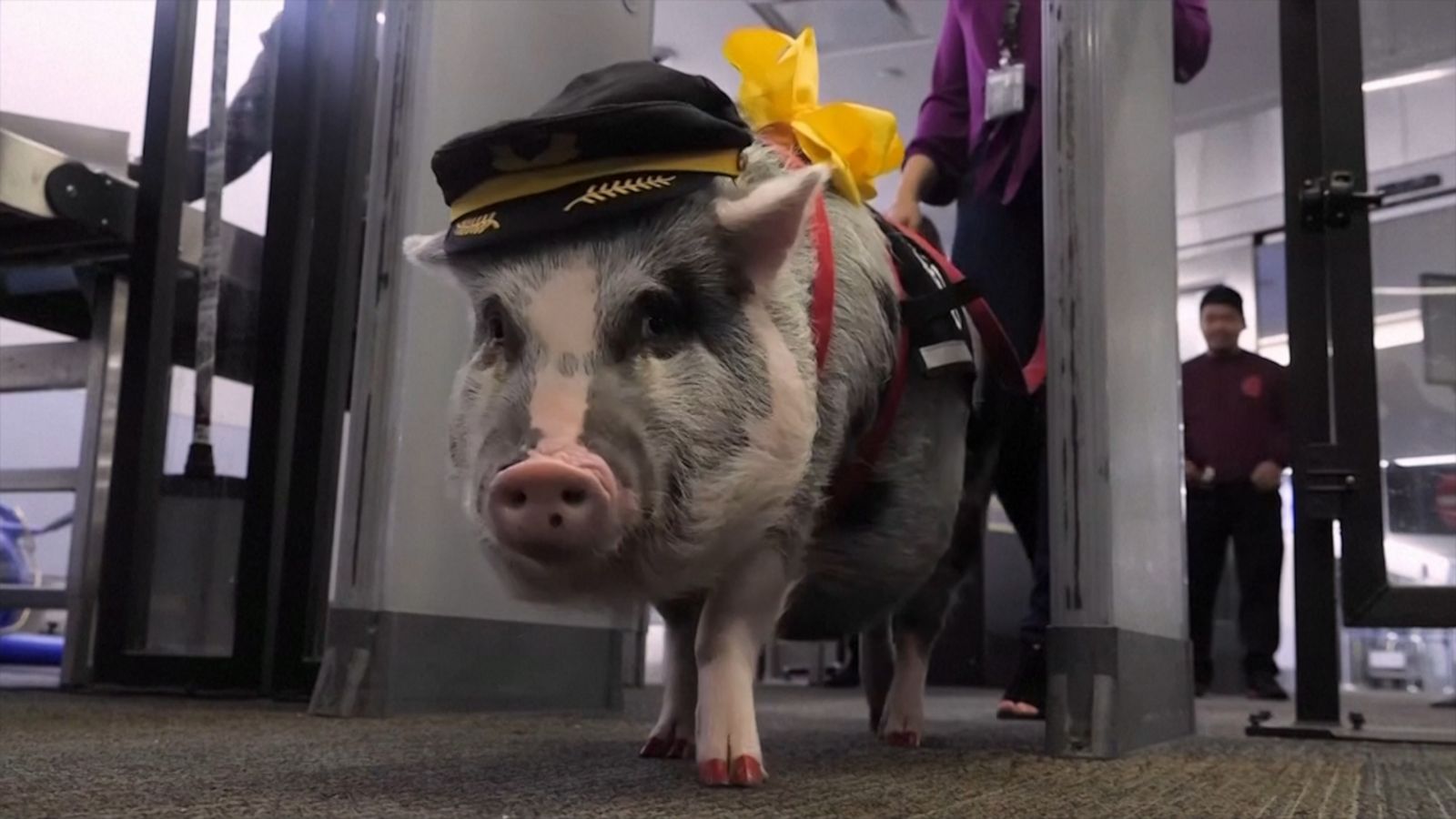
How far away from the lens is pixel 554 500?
3.10 ft

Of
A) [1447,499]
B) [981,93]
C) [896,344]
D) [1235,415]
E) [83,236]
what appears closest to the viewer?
[896,344]

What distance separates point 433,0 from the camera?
200 centimetres

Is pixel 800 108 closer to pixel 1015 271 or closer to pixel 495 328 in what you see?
pixel 495 328

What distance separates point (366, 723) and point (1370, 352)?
1.76 m

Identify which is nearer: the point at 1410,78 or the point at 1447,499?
the point at 1447,499

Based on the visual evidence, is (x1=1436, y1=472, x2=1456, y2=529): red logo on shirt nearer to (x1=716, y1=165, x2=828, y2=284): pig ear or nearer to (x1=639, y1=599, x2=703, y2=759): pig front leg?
(x1=639, y1=599, x2=703, y2=759): pig front leg

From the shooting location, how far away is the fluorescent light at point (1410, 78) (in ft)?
8.17

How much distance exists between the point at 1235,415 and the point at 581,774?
137 inches

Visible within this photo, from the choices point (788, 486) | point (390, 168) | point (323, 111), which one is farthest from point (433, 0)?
point (788, 486)

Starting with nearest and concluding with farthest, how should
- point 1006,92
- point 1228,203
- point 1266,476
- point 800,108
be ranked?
point 800,108
point 1006,92
point 1266,476
point 1228,203

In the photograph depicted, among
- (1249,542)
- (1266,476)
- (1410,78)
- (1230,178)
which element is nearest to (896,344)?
(1410,78)

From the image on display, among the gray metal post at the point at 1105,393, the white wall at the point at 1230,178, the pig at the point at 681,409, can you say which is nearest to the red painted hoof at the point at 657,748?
the pig at the point at 681,409

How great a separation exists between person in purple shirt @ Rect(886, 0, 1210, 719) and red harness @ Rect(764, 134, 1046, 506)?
153 mm

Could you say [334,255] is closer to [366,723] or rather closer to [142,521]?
[142,521]
